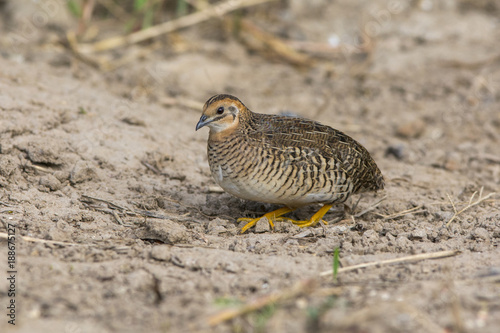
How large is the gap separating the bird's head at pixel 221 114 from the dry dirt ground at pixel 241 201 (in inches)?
31.6

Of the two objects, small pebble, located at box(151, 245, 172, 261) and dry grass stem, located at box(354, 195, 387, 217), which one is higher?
dry grass stem, located at box(354, 195, 387, 217)

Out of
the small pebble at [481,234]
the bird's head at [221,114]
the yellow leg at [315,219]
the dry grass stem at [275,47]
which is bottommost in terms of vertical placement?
the small pebble at [481,234]

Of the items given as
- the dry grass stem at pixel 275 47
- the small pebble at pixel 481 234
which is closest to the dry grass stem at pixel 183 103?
the dry grass stem at pixel 275 47

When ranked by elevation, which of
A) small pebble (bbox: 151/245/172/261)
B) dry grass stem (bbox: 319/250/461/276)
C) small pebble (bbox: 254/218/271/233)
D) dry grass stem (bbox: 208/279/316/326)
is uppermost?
small pebble (bbox: 254/218/271/233)

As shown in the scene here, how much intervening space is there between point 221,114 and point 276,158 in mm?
584

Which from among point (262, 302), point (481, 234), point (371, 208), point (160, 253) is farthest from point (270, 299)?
point (371, 208)

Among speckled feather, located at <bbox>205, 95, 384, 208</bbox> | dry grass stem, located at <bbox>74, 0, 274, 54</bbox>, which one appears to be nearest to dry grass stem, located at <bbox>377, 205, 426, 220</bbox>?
speckled feather, located at <bbox>205, 95, 384, 208</bbox>

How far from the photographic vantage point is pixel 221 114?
5090 mm

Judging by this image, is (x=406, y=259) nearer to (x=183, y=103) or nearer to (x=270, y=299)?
(x=270, y=299)

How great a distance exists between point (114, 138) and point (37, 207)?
1.34 metres

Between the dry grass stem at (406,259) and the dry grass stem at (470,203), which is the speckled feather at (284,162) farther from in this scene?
the dry grass stem at (406,259)

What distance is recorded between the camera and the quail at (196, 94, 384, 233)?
4.95 meters

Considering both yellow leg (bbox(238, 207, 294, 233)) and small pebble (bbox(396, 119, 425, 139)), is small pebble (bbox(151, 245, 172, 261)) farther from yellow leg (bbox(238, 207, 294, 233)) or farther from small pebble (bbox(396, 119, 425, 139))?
small pebble (bbox(396, 119, 425, 139))

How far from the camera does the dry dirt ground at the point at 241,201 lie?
351cm
